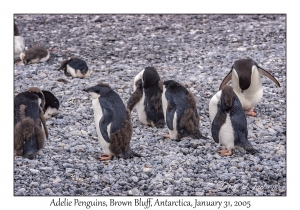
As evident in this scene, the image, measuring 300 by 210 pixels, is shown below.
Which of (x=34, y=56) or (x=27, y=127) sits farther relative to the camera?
(x=34, y=56)

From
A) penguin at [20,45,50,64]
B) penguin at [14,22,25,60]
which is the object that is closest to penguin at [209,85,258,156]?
penguin at [20,45,50,64]

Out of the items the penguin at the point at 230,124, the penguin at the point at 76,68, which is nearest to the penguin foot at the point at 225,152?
the penguin at the point at 230,124

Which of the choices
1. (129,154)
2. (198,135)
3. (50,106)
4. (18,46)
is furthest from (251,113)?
(18,46)

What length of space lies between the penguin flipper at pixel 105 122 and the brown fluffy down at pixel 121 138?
62 mm

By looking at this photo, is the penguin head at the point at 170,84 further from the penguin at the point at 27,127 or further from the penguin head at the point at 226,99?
the penguin at the point at 27,127

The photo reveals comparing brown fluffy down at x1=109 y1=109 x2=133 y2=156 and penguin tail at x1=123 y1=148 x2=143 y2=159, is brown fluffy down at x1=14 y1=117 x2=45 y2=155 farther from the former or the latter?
penguin tail at x1=123 y1=148 x2=143 y2=159

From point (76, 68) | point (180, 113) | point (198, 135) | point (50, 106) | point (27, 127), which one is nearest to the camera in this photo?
point (27, 127)

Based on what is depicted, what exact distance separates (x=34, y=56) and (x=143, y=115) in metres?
3.13

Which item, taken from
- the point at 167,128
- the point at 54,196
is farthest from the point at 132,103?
the point at 54,196

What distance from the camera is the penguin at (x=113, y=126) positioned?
498cm

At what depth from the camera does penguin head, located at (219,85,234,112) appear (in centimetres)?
525

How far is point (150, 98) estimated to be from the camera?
19.8ft

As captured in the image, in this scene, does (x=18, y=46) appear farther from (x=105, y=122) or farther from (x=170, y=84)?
(x=105, y=122)
